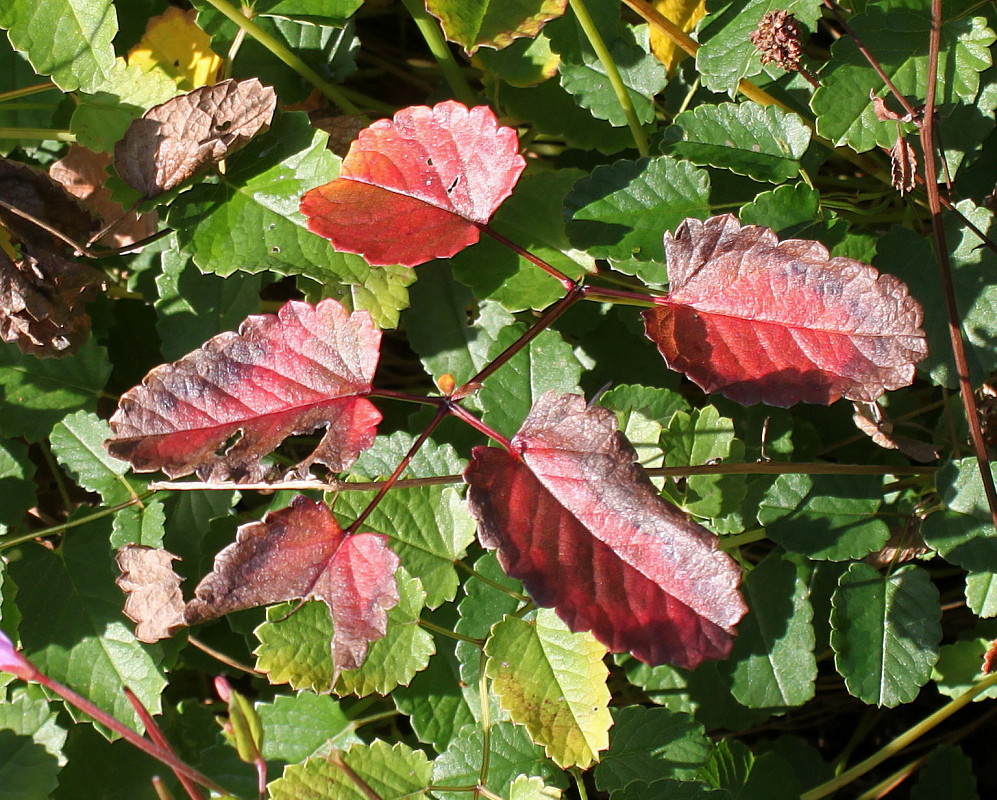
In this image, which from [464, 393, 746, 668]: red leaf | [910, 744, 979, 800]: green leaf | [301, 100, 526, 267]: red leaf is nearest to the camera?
[464, 393, 746, 668]: red leaf

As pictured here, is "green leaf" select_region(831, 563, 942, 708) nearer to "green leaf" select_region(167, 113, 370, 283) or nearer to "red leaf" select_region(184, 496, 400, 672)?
"red leaf" select_region(184, 496, 400, 672)

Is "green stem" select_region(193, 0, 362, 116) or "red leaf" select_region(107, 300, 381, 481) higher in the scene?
"green stem" select_region(193, 0, 362, 116)

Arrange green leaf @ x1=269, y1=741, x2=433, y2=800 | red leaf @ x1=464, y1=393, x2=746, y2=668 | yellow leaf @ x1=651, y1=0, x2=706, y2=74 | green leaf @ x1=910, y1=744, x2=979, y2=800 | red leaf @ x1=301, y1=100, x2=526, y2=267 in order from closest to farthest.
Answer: red leaf @ x1=464, y1=393, x2=746, y2=668, red leaf @ x1=301, y1=100, x2=526, y2=267, green leaf @ x1=269, y1=741, x2=433, y2=800, yellow leaf @ x1=651, y1=0, x2=706, y2=74, green leaf @ x1=910, y1=744, x2=979, y2=800

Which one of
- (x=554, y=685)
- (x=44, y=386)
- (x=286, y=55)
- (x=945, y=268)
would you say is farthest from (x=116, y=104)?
(x=945, y=268)

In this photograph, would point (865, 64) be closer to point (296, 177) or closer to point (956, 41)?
point (956, 41)

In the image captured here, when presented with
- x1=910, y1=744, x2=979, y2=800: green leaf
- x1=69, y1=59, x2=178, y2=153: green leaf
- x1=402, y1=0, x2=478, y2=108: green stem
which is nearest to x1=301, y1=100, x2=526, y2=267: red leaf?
x1=402, y1=0, x2=478, y2=108: green stem

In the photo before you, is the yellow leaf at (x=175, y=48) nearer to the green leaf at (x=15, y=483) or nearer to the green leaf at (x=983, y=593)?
the green leaf at (x=15, y=483)

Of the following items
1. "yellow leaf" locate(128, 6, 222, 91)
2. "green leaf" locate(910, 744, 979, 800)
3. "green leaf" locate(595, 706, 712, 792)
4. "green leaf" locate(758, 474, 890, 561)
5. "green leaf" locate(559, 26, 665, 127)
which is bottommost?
"green leaf" locate(910, 744, 979, 800)
